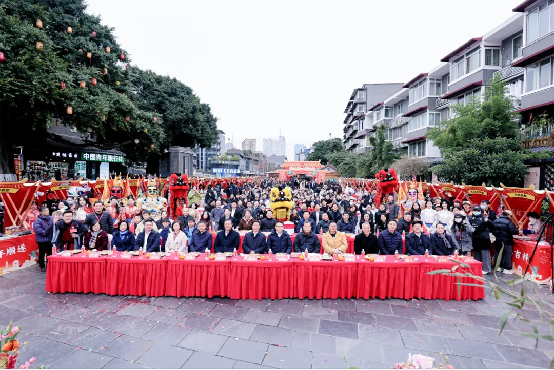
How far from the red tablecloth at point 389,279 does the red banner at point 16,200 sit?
30.2 feet

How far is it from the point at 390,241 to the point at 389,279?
3.73ft

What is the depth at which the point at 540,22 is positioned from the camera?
13273 mm

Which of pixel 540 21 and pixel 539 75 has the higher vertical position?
pixel 540 21

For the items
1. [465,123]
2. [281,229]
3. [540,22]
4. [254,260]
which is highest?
[540,22]

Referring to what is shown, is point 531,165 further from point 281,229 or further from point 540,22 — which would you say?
point 281,229

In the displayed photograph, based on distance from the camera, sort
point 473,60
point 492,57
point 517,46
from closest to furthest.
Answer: point 517,46 → point 492,57 → point 473,60

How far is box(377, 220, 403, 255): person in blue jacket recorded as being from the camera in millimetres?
6363

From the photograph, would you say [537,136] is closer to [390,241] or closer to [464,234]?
[464,234]

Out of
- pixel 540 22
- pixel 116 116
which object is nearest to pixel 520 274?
pixel 540 22

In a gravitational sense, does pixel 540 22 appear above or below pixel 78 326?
above

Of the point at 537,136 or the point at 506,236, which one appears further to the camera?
the point at 537,136

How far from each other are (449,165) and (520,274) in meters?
7.30

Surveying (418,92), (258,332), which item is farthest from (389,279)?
(418,92)

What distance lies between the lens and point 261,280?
5391mm
